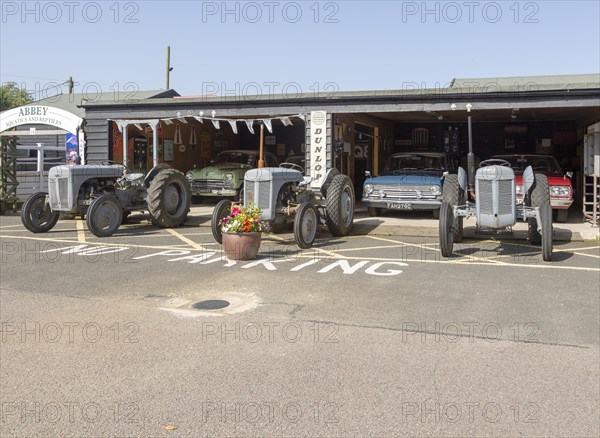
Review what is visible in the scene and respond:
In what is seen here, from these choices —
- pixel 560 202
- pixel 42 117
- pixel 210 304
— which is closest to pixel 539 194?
pixel 560 202

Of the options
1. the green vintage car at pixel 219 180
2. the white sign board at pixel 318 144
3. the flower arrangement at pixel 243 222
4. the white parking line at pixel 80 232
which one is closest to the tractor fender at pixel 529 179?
the flower arrangement at pixel 243 222

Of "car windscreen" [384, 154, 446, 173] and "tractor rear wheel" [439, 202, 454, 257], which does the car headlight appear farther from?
"tractor rear wheel" [439, 202, 454, 257]

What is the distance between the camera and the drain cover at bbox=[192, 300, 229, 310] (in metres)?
6.38

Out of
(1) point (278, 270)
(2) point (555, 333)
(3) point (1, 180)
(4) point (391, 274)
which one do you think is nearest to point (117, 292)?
(1) point (278, 270)

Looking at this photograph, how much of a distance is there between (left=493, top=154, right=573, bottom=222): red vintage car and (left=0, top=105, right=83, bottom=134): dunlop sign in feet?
38.3

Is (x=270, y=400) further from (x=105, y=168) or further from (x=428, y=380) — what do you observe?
(x=105, y=168)

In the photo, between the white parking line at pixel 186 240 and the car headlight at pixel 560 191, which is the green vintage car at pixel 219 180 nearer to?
the white parking line at pixel 186 240

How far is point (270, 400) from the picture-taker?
3.92 m

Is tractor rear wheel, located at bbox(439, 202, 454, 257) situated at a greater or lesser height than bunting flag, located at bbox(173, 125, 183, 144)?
lesser

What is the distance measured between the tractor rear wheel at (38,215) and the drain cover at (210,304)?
293 inches

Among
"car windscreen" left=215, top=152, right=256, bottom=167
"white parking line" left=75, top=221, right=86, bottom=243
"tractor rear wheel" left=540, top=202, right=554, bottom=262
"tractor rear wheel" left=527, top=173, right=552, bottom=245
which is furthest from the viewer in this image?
"car windscreen" left=215, top=152, right=256, bottom=167

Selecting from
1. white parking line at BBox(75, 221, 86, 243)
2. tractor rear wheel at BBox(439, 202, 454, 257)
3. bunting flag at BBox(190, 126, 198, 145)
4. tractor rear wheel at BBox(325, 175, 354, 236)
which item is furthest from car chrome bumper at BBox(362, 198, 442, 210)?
bunting flag at BBox(190, 126, 198, 145)

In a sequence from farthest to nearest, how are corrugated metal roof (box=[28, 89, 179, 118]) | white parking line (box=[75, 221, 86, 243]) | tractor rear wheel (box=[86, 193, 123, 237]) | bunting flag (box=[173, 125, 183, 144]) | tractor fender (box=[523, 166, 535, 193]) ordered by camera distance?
corrugated metal roof (box=[28, 89, 179, 118]) → bunting flag (box=[173, 125, 183, 144]) → tractor rear wheel (box=[86, 193, 123, 237]) → white parking line (box=[75, 221, 86, 243]) → tractor fender (box=[523, 166, 535, 193])

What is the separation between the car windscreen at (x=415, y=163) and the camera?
52.1 ft
